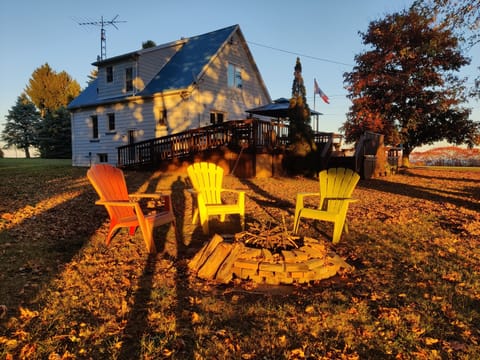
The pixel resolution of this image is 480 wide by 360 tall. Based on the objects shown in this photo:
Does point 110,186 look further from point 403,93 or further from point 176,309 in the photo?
point 403,93

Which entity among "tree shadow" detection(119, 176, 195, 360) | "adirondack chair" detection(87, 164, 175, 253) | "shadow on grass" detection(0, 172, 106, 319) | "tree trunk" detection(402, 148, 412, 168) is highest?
"tree trunk" detection(402, 148, 412, 168)

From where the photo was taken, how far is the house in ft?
54.2

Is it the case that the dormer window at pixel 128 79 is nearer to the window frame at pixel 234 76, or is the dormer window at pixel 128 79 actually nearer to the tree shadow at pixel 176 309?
the window frame at pixel 234 76

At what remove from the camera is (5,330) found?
8.15 ft

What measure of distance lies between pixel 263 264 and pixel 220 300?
0.61 meters

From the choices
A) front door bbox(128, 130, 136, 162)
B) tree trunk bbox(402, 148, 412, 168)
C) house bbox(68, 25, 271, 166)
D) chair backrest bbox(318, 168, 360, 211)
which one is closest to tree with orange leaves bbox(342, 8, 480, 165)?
tree trunk bbox(402, 148, 412, 168)

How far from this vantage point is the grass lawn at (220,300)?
2299mm

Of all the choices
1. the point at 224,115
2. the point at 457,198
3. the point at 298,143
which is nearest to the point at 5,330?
the point at 457,198

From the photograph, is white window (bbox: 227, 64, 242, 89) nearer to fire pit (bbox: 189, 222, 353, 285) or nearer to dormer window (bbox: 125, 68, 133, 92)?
dormer window (bbox: 125, 68, 133, 92)

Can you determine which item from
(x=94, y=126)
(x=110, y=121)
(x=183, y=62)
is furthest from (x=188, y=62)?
(x=94, y=126)

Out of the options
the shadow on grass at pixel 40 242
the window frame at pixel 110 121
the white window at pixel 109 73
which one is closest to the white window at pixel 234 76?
the white window at pixel 109 73

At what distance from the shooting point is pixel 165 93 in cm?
1622

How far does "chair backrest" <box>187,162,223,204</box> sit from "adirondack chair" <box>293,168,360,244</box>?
1.45 m

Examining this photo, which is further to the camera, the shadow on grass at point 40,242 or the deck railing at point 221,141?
the deck railing at point 221,141
